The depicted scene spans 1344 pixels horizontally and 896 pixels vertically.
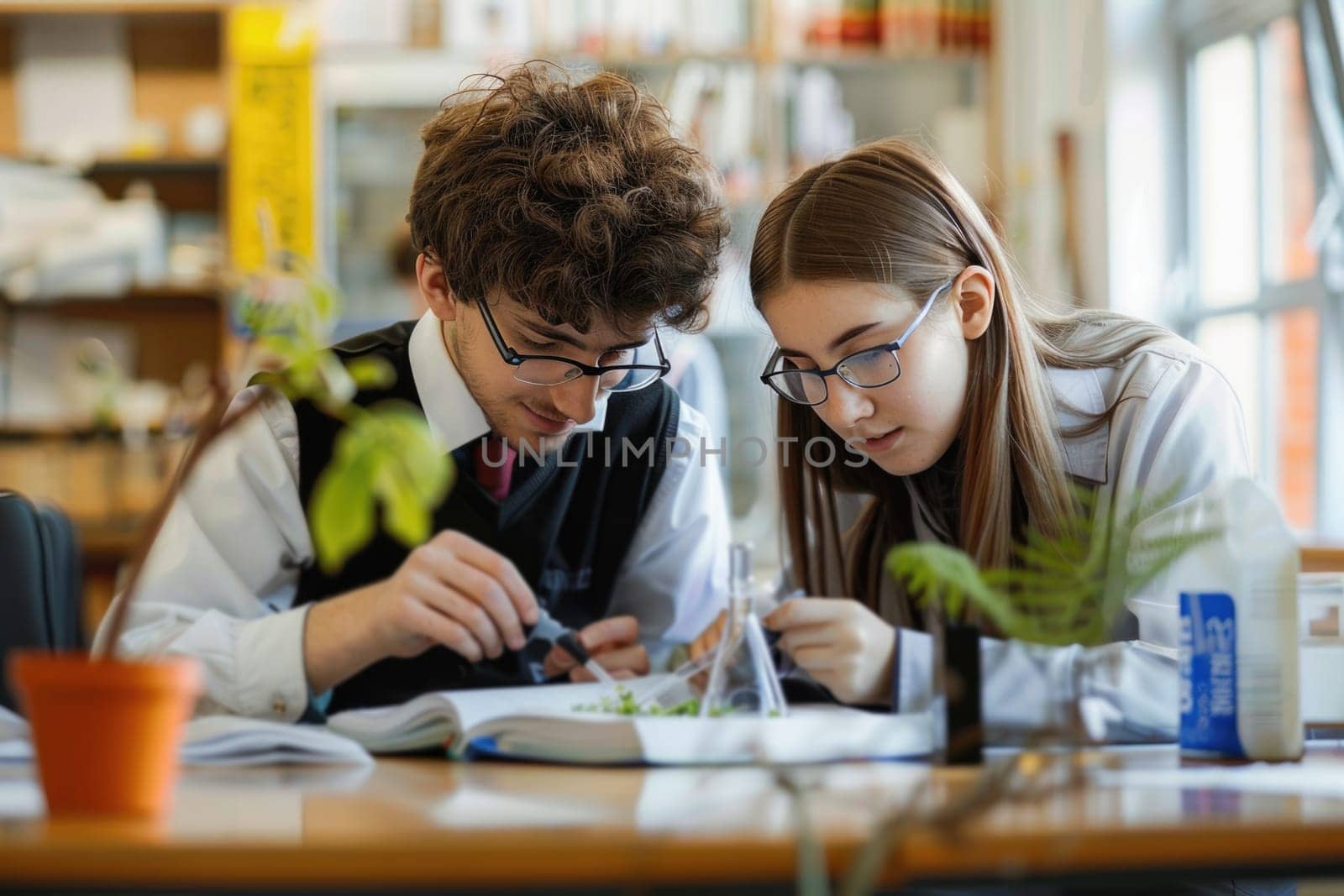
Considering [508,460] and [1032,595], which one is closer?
[1032,595]

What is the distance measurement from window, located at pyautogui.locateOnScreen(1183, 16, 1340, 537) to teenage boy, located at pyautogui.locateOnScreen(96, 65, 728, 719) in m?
1.97

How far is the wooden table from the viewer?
69cm

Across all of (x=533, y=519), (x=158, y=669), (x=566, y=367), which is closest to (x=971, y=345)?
(x=566, y=367)

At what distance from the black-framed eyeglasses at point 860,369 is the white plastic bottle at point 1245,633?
0.47m

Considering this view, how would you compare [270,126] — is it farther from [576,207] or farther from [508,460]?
[576,207]

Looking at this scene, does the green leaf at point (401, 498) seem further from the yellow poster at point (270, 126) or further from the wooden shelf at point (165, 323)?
the wooden shelf at point (165, 323)

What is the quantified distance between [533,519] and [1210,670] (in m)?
0.85

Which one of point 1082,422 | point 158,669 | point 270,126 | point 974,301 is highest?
point 270,126

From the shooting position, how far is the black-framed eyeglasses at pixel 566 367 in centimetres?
144

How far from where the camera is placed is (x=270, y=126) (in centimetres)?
401

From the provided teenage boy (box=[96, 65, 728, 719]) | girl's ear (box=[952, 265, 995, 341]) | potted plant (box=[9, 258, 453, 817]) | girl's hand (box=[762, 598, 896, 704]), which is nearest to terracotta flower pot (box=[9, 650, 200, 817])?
potted plant (box=[9, 258, 453, 817])

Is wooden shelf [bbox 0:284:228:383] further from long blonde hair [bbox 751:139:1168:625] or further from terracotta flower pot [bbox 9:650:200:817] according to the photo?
terracotta flower pot [bbox 9:650:200:817]

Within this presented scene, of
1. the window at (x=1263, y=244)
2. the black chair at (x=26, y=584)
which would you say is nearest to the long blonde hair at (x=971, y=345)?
the black chair at (x=26, y=584)

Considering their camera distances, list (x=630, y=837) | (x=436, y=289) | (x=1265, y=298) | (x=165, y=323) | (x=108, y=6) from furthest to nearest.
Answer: (x=165, y=323)
(x=108, y=6)
(x=1265, y=298)
(x=436, y=289)
(x=630, y=837)
